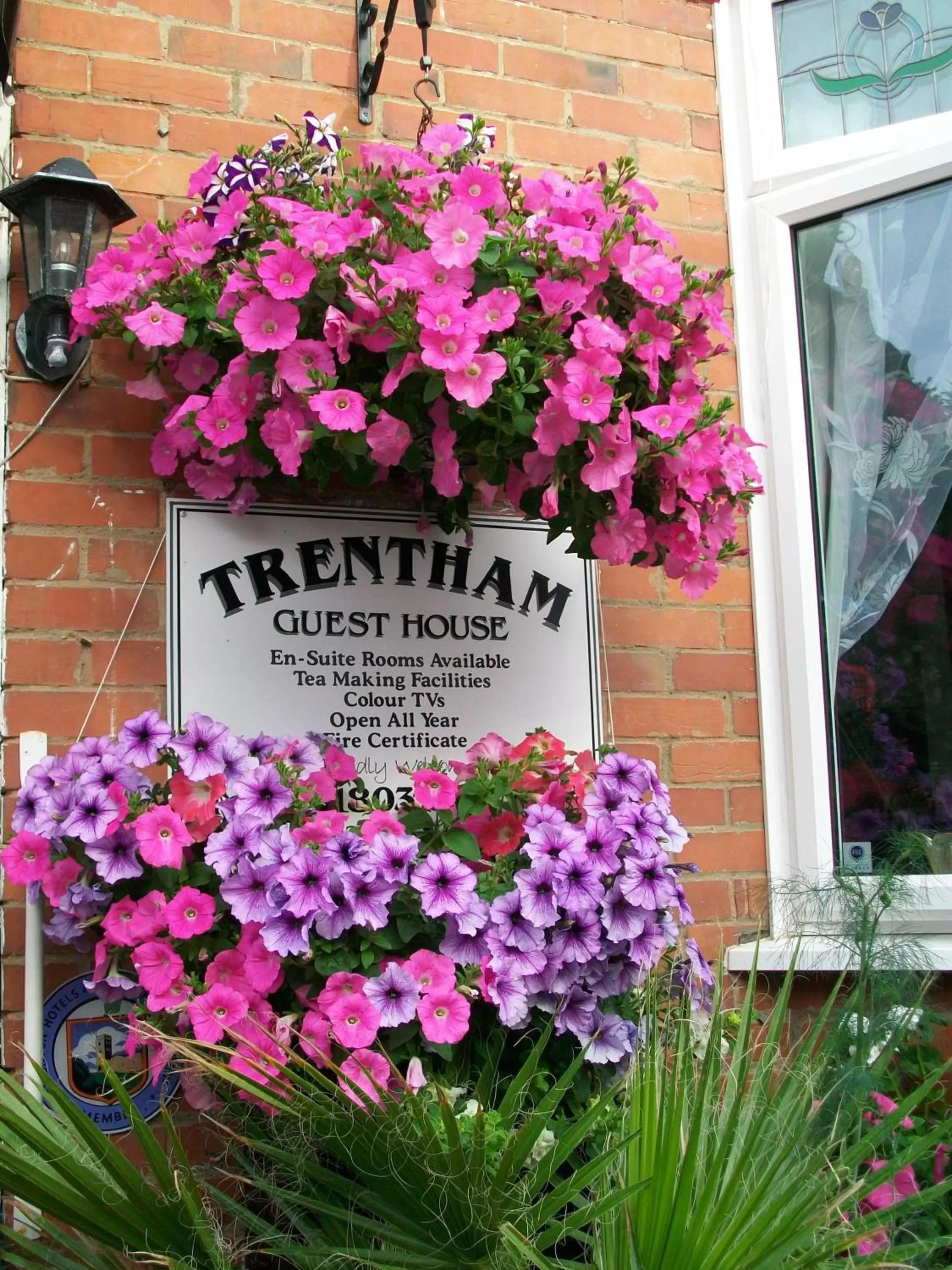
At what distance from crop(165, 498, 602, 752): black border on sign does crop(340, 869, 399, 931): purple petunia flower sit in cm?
58

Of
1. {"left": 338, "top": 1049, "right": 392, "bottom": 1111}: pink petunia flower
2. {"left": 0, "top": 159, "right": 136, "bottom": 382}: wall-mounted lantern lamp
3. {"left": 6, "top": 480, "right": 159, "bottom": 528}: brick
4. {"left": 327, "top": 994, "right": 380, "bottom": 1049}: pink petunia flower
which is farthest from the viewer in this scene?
{"left": 6, "top": 480, "right": 159, "bottom": 528}: brick

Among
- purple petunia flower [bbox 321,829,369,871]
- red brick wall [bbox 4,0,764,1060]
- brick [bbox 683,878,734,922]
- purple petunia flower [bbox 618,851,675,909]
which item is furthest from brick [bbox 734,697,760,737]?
purple petunia flower [bbox 321,829,369,871]

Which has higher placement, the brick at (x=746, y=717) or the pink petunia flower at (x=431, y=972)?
the brick at (x=746, y=717)

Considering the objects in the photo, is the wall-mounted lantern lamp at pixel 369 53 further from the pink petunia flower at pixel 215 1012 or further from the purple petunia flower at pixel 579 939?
the pink petunia flower at pixel 215 1012

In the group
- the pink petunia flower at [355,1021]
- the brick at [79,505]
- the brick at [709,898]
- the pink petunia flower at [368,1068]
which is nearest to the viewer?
the pink petunia flower at [368,1068]

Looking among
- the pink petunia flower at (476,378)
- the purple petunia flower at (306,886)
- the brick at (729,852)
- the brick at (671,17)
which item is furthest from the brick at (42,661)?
the brick at (671,17)

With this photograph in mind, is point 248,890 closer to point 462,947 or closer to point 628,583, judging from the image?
point 462,947

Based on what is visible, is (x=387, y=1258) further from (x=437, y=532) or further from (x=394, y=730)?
(x=437, y=532)

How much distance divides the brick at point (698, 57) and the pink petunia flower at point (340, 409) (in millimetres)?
1564

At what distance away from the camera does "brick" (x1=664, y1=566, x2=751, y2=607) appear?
9.09ft

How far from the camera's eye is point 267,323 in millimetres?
1993

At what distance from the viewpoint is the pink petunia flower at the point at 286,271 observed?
196 centimetres

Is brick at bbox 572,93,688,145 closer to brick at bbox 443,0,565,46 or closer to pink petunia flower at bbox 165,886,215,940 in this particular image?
brick at bbox 443,0,565,46

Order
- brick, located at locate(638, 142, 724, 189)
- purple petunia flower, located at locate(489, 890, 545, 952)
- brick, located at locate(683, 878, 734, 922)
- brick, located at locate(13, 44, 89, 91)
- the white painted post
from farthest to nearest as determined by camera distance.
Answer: brick, located at locate(638, 142, 724, 189), brick, located at locate(683, 878, 734, 922), brick, located at locate(13, 44, 89, 91), the white painted post, purple petunia flower, located at locate(489, 890, 545, 952)
